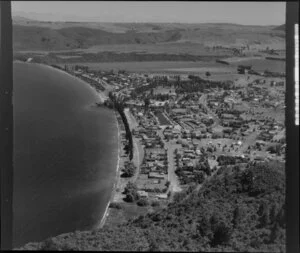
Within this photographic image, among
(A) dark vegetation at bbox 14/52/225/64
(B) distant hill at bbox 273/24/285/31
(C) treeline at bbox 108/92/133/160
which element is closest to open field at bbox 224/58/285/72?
(A) dark vegetation at bbox 14/52/225/64

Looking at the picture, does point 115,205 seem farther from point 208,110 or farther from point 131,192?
point 208,110

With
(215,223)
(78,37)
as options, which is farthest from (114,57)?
(215,223)

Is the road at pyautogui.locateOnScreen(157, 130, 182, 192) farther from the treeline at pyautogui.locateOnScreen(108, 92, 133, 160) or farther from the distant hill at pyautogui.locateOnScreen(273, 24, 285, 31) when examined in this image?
the distant hill at pyautogui.locateOnScreen(273, 24, 285, 31)

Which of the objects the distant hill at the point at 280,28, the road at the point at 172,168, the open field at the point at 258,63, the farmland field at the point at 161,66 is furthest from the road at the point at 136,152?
the distant hill at the point at 280,28

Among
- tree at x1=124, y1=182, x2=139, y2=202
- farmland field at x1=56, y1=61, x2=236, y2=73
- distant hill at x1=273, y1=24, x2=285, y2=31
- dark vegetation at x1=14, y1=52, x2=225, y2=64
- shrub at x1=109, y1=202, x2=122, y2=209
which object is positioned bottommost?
shrub at x1=109, y1=202, x2=122, y2=209

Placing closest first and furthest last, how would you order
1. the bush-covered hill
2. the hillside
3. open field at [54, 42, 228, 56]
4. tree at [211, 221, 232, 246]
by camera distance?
1. the bush-covered hill
2. tree at [211, 221, 232, 246]
3. the hillside
4. open field at [54, 42, 228, 56]

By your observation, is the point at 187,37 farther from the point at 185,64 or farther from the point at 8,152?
the point at 8,152

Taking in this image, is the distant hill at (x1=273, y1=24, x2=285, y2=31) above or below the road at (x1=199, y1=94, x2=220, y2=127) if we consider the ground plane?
above

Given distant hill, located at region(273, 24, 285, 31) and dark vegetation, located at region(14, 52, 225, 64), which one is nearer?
distant hill, located at region(273, 24, 285, 31)
